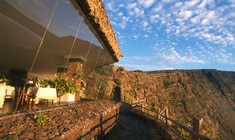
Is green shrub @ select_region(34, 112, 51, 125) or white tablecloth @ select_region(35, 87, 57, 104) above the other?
white tablecloth @ select_region(35, 87, 57, 104)

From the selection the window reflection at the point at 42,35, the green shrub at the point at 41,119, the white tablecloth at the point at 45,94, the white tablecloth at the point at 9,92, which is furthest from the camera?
the white tablecloth at the point at 9,92

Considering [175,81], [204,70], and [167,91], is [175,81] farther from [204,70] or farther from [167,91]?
[204,70]

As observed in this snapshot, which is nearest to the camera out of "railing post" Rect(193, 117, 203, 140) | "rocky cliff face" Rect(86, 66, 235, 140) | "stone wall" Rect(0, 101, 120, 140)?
"stone wall" Rect(0, 101, 120, 140)

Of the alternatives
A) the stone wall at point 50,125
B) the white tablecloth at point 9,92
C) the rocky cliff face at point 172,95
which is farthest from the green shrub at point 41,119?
the rocky cliff face at point 172,95

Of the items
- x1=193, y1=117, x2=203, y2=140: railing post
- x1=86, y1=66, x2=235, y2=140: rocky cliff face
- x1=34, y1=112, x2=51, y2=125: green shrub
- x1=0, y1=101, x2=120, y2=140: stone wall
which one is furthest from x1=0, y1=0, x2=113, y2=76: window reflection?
x1=86, y1=66, x2=235, y2=140: rocky cliff face

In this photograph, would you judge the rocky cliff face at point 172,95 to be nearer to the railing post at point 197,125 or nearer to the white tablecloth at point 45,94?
the white tablecloth at point 45,94

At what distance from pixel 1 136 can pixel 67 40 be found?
690 cm

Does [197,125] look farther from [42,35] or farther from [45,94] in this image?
[42,35]

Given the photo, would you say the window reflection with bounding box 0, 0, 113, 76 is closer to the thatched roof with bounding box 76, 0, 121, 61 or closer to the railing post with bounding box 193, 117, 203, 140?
the thatched roof with bounding box 76, 0, 121, 61

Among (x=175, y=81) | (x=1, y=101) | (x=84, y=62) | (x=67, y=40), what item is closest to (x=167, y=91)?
(x=175, y=81)

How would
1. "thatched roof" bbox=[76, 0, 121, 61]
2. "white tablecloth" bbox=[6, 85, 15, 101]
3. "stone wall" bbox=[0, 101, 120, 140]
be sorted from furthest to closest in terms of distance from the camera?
"white tablecloth" bbox=[6, 85, 15, 101], "thatched roof" bbox=[76, 0, 121, 61], "stone wall" bbox=[0, 101, 120, 140]

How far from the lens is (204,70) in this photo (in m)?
80.2

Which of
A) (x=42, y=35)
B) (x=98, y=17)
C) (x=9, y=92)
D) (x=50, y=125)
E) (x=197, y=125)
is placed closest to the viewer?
(x=50, y=125)

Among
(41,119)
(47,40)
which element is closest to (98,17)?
(47,40)
